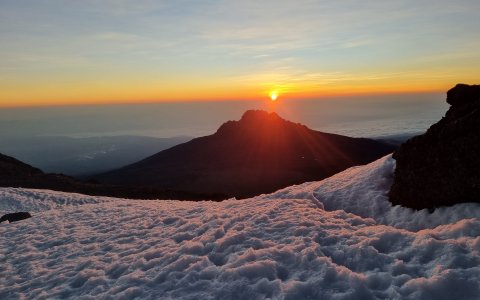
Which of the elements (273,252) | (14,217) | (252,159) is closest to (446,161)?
(273,252)

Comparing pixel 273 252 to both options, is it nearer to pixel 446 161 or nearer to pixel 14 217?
pixel 446 161

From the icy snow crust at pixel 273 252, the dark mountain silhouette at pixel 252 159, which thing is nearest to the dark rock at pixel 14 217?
the icy snow crust at pixel 273 252

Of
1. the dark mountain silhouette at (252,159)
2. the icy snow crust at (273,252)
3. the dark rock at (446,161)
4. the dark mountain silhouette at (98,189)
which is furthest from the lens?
the dark mountain silhouette at (252,159)

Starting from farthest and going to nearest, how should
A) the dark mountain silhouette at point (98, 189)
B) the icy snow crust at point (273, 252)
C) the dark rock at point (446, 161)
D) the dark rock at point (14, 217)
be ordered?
the dark mountain silhouette at point (98, 189) < the dark rock at point (14, 217) < the dark rock at point (446, 161) < the icy snow crust at point (273, 252)

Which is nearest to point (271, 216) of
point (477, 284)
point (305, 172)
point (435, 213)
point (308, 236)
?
point (308, 236)

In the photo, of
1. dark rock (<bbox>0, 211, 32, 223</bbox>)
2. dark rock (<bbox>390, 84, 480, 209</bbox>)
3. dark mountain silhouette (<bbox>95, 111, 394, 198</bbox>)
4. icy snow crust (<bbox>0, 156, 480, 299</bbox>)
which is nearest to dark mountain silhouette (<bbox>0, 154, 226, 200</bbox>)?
dark mountain silhouette (<bbox>95, 111, 394, 198</bbox>)

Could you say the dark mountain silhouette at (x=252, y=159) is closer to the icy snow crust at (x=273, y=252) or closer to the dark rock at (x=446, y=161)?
the icy snow crust at (x=273, y=252)
